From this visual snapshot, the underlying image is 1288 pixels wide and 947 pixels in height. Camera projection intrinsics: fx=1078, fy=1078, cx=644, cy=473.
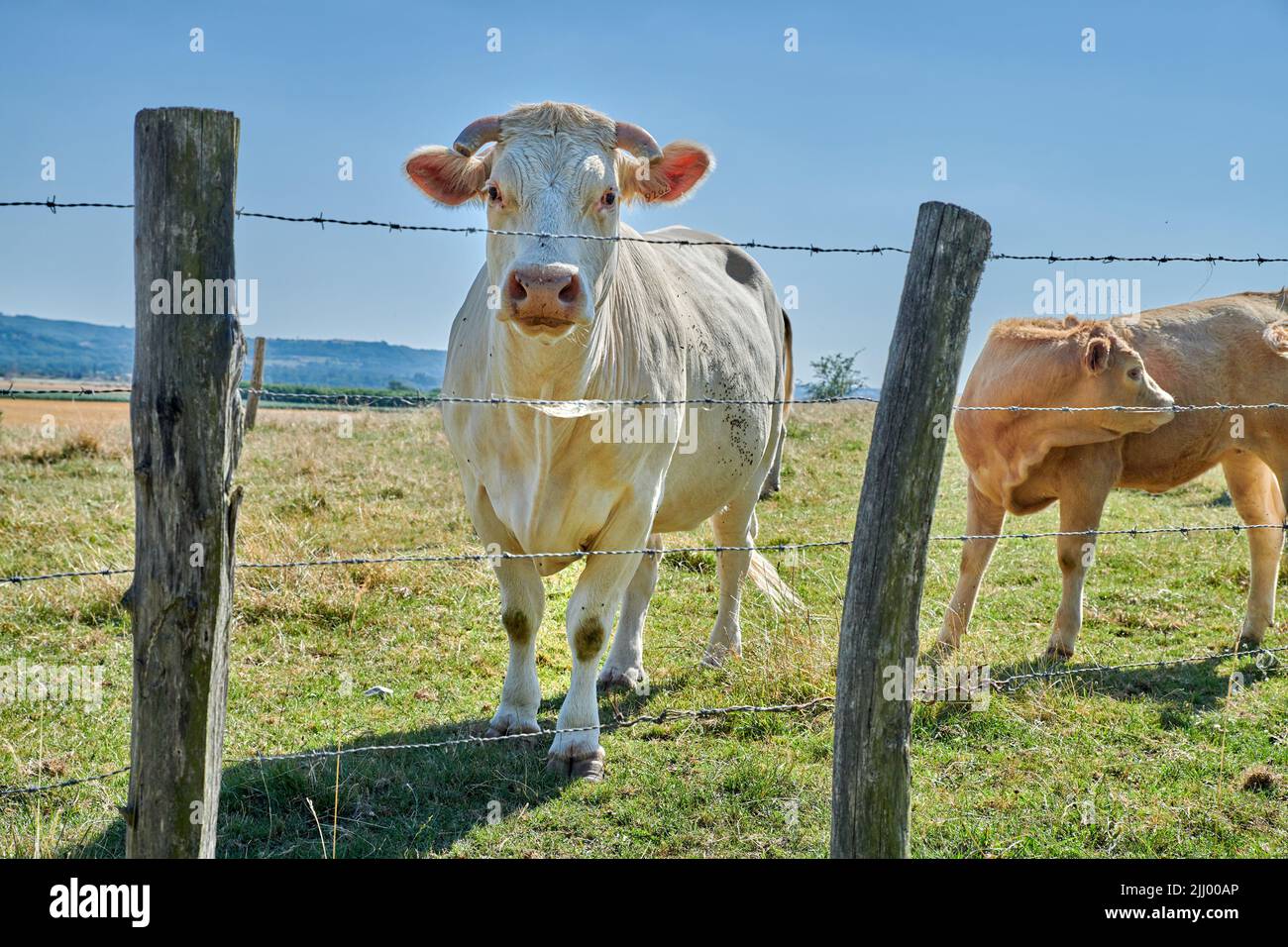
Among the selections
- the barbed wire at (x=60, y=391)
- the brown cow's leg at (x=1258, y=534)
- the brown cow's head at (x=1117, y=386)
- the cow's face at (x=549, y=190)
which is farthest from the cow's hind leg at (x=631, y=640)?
the brown cow's leg at (x=1258, y=534)

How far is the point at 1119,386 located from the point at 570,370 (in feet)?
11.3

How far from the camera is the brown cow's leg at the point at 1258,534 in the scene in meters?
6.67

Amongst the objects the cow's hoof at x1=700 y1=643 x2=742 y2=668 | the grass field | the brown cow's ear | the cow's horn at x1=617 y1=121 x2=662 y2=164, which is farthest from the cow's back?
the cow's horn at x1=617 y1=121 x2=662 y2=164

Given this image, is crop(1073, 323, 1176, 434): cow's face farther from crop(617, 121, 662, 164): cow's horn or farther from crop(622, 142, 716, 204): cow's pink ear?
crop(617, 121, 662, 164): cow's horn

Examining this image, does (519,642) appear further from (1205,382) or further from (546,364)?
(1205,382)

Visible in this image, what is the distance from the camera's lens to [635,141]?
4.87 meters

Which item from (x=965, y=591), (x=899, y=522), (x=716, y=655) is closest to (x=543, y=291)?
(x=899, y=522)

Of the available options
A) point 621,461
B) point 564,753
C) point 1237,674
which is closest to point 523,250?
point 621,461

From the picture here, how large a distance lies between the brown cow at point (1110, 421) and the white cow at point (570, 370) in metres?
1.86

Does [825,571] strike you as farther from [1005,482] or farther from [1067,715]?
[1067,715]

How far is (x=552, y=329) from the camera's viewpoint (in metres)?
4.02

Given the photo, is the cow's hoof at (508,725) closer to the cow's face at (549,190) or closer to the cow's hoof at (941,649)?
the cow's face at (549,190)

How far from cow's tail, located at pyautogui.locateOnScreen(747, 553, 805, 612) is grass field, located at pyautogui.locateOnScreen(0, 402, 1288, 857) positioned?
131 mm
